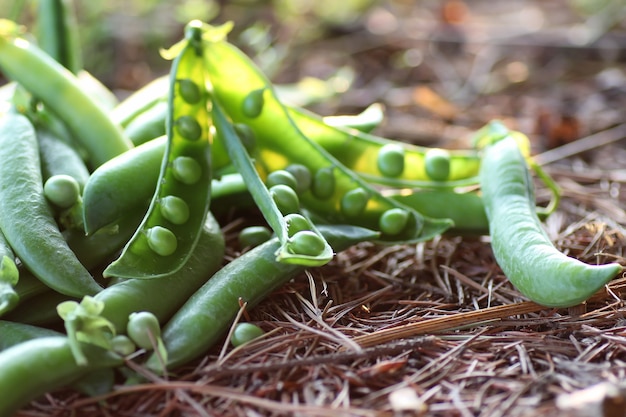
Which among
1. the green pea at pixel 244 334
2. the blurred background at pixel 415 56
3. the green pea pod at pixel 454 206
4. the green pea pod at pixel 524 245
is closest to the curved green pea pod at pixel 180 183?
the green pea at pixel 244 334

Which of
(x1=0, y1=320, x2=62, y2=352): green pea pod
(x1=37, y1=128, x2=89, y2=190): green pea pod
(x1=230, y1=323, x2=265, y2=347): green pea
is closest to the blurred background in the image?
(x1=37, y1=128, x2=89, y2=190): green pea pod

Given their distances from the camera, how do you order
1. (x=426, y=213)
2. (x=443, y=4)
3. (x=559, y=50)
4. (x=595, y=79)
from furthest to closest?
1. (x=443, y=4)
2. (x=559, y=50)
3. (x=595, y=79)
4. (x=426, y=213)

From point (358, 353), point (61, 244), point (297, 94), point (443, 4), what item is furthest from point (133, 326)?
point (443, 4)

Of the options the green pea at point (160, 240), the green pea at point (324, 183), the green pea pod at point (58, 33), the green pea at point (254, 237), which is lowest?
the green pea at point (254, 237)

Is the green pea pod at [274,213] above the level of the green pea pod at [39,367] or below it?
above

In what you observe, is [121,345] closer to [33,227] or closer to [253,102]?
[33,227]

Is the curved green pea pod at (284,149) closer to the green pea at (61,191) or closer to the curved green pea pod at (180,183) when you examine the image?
the curved green pea pod at (180,183)

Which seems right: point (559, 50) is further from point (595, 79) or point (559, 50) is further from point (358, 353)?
point (358, 353)
